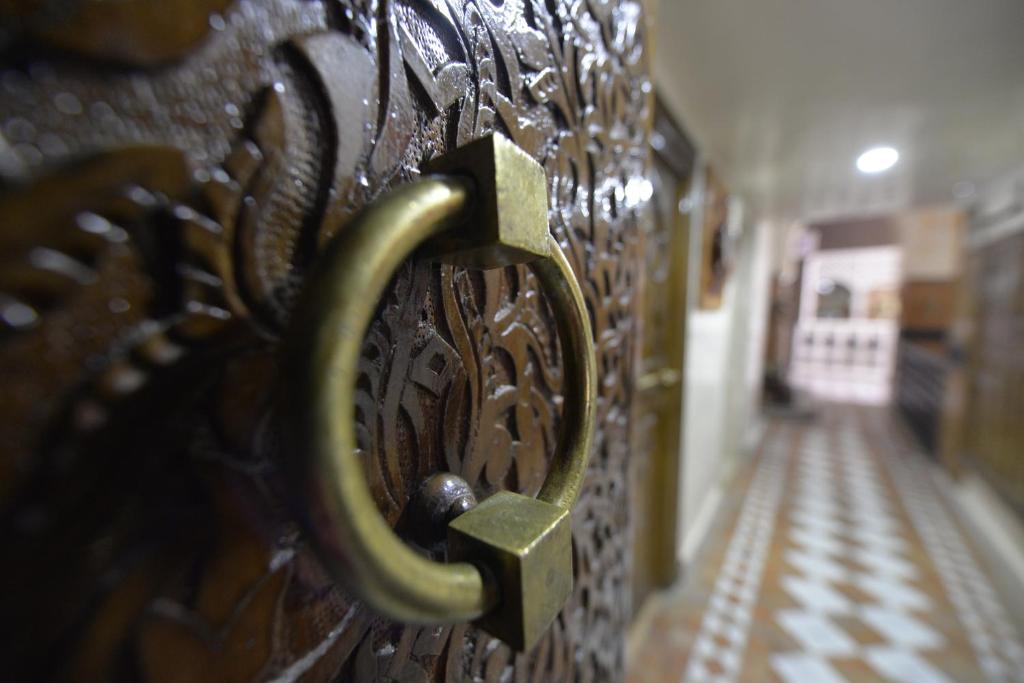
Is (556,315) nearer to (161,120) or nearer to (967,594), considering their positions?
(161,120)

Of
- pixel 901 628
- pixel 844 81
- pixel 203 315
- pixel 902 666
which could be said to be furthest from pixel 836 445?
pixel 203 315

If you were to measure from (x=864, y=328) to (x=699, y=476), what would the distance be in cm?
698

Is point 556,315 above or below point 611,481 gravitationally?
above

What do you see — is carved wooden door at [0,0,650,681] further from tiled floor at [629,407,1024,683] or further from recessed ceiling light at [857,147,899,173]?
recessed ceiling light at [857,147,899,173]

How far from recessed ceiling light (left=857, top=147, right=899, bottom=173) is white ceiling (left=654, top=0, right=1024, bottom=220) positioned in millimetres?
32

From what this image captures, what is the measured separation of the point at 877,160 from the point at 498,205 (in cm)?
233

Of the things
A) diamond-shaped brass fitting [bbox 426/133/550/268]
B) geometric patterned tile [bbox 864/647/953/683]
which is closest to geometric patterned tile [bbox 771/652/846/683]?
geometric patterned tile [bbox 864/647/953/683]

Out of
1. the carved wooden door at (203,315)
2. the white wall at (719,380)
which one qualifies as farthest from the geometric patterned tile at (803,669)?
the carved wooden door at (203,315)

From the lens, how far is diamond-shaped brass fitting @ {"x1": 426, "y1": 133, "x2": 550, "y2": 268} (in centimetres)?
16

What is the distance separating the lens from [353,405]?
6.8 inches

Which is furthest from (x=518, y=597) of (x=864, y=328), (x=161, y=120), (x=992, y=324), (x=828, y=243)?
(x=864, y=328)

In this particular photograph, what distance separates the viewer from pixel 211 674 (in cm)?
Result: 14

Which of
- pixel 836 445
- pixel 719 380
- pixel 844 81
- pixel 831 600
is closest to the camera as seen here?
pixel 844 81

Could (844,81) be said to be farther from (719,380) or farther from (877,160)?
(719,380)
